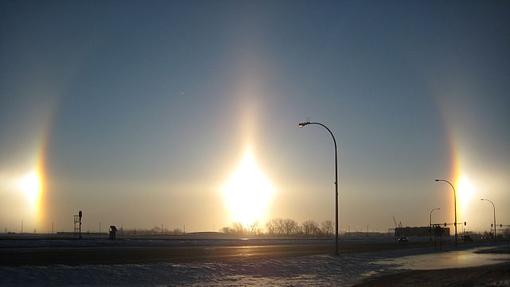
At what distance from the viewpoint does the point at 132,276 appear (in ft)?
96.8

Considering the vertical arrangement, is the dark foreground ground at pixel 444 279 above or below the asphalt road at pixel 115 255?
above

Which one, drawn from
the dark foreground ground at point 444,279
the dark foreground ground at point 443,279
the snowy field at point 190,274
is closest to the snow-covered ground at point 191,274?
the snowy field at point 190,274

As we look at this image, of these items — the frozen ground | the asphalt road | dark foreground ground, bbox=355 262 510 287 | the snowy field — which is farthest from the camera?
the asphalt road

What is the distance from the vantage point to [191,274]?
105 feet

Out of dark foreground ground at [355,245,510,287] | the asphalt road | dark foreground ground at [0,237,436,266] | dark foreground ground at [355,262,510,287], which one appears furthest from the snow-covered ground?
the asphalt road

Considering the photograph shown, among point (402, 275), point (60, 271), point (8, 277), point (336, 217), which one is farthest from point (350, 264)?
point (8, 277)

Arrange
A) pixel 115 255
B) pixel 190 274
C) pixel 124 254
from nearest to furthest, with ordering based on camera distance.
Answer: pixel 190 274 < pixel 115 255 < pixel 124 254

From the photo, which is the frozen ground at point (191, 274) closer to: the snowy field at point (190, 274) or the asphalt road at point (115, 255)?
the snowy field at point (190, 274)

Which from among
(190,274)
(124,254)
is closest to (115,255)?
(124,254)

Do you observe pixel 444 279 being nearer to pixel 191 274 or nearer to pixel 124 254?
pixel 191 274

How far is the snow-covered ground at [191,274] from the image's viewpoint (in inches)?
1064

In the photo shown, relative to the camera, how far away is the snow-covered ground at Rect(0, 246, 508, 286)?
27.0 m

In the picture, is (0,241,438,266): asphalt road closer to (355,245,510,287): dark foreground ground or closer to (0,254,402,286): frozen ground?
(0,254,402,286): frozen ground

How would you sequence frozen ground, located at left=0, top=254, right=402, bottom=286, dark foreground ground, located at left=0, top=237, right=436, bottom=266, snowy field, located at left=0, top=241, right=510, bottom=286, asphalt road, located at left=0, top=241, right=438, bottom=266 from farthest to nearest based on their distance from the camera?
1. dark foreground ground, located at left=0, top=237, right=436, bottom=266
2. asphalt road, located at left=0, top=241, right=438, bottom=266
3. frozen ground, located at left=0, top=254, right=402, bottom=286
4. snowy field, located at left=0, top=241, right=510, bottom=286
